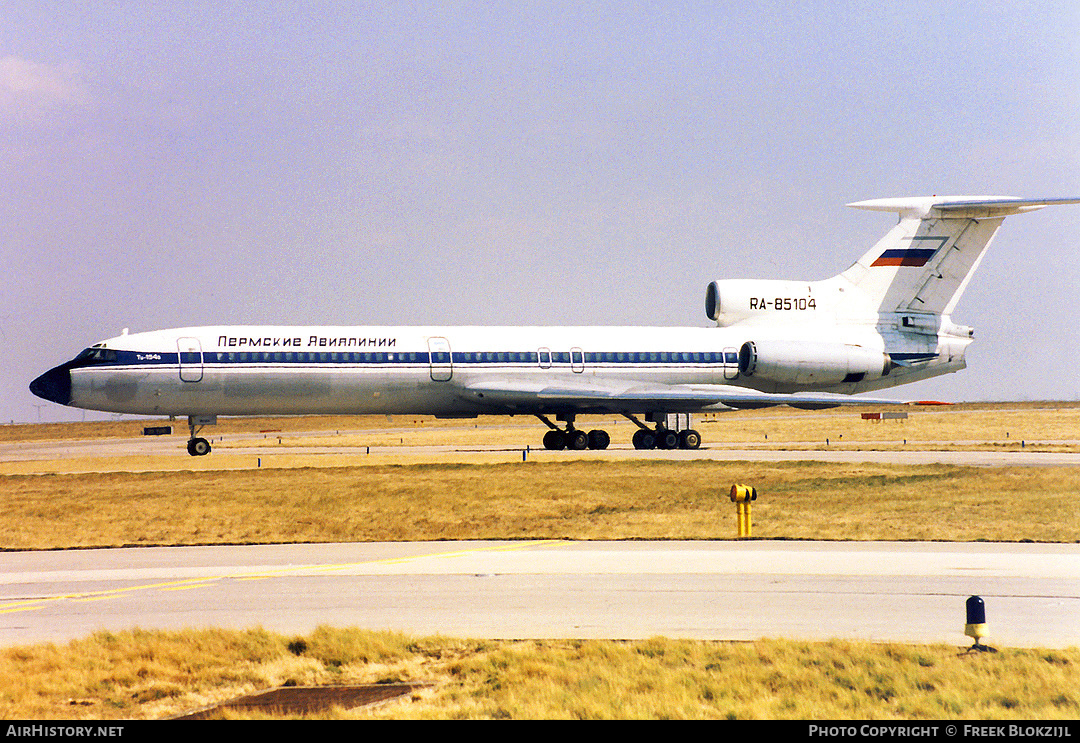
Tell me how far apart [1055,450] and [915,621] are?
103 ft

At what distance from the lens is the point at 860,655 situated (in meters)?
9.99

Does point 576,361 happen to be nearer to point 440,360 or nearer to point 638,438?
point 638,438

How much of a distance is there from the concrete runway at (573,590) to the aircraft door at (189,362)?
51.7 ft

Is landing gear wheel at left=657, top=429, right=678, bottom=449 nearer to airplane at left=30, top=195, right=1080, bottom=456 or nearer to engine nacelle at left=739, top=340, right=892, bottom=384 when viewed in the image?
airplane at left=30, top=195, right=1080, bottom=456

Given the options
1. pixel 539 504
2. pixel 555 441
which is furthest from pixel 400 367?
pixel 539 504

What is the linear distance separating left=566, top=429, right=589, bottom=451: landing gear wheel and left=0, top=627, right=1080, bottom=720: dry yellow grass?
1114 inches

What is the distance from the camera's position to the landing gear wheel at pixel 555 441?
3902 cm

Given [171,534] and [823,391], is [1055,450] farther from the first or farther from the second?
[171,534]

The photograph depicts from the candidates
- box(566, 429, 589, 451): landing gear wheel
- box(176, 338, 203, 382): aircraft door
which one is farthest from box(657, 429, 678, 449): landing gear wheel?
box(176, 338, 203, 382): aircraft door

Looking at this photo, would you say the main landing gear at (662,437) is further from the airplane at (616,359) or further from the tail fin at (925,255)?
the tail fin at (925,255)

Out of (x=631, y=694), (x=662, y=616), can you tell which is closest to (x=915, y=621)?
(x=662, y=616)

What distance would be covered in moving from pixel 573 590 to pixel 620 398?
2305 cm

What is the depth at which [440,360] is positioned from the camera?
117ft

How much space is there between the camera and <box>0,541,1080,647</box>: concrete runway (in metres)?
11.6
